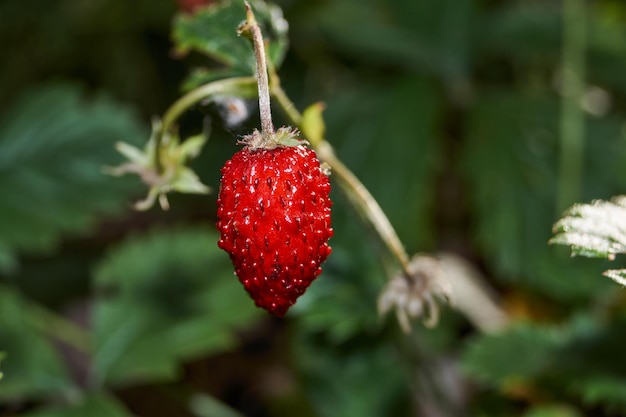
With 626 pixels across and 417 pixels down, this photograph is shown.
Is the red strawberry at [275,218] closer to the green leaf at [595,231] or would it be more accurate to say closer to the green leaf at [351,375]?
the green leaf at [595,231]

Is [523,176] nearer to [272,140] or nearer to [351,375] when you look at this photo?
[351,375]

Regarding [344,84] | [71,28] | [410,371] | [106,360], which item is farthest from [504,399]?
[71,28]

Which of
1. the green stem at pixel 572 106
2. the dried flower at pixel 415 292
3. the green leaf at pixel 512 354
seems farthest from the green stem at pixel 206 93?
the green stem at pixel 572 106

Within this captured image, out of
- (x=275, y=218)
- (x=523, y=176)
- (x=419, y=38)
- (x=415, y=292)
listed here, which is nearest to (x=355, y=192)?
(x=415, y=292)

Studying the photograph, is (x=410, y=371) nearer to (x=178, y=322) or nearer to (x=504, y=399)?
(x=504, y=399)

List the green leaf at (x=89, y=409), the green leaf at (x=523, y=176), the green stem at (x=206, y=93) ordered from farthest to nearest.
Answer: the green leaf at (x=523, y=176), the green leaf at (x=89, y=409), the green stem at (x=206, y=93)
